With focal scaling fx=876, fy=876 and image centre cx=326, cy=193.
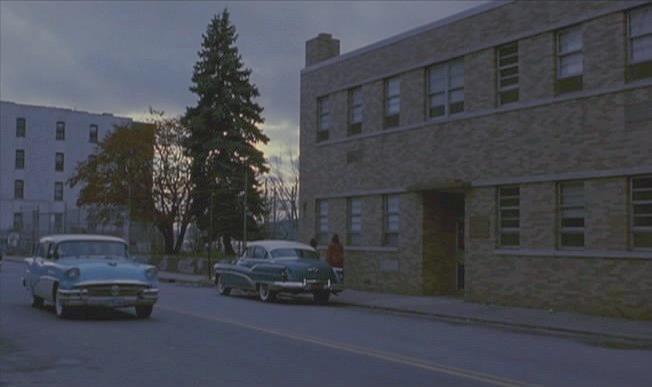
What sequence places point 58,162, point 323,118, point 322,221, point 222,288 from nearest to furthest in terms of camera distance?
point 222,288 < point 322,221 < point 323,118 < point 58,162

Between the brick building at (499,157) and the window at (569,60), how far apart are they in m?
0.03

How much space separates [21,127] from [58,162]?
15.3ft

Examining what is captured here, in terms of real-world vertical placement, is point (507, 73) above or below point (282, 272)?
above

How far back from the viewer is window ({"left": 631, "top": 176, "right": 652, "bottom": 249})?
18.7m

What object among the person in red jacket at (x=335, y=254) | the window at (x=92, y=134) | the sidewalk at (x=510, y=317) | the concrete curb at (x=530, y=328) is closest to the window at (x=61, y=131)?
the window at (x=92, y=134)

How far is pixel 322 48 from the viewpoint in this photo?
31.7 meters

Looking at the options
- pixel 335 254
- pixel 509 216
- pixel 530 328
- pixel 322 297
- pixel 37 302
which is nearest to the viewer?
pixel 530 328

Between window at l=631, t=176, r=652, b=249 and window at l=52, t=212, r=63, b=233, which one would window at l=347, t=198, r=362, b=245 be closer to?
window at l=631, t=176, r=652, b=249

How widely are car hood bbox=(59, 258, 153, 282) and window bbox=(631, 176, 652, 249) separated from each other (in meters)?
10.4

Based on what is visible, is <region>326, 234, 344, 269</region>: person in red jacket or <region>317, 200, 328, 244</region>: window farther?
<region>317, 200, 328, 244</region>: window

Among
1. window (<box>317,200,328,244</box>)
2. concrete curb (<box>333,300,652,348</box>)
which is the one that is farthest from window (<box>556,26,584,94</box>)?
window (<box>317,200,328,244</box>)

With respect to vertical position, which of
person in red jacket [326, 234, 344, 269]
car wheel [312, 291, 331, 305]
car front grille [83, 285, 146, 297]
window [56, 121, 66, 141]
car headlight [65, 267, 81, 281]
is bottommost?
car wheel [312, 291, 331, 305]

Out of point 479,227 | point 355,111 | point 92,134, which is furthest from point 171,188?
point 92,134

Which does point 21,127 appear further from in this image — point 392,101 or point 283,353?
point 283,353
